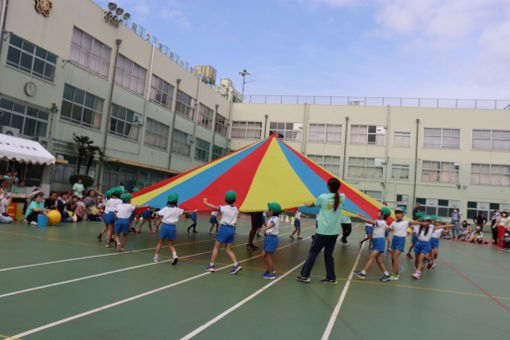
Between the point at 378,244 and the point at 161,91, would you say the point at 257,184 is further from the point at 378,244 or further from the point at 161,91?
the point at 161,91

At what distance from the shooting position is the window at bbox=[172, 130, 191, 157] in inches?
998

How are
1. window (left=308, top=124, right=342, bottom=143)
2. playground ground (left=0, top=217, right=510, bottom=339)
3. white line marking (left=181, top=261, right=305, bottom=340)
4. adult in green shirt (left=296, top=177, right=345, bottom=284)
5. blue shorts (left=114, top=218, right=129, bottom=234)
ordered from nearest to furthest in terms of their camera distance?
white line marking (left=181, top=261, right=305, bottom=340) < playground ground (left=0, top=217, right=510, bottom=339) < adult in green shirt (left=296, top=177, right=345, bottom=284) < blue shorts (left=114, top=218, right=129, bottom=234) < window (left=308, top=124, right=342, bottom=143)

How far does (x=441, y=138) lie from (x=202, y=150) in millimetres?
18164

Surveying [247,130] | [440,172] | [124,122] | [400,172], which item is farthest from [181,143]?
[440,172]

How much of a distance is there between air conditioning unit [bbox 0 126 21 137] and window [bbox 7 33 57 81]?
235 centimetres

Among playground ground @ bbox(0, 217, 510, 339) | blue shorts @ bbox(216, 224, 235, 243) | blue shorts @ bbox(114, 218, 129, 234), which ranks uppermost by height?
blue shorts @ bbox(216, 224, 235, 243)

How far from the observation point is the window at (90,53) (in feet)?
55.6

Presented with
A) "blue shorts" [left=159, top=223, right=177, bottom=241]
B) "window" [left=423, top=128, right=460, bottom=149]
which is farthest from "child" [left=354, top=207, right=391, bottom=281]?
"window" [left=423, top=128, right=460, bottom=149]

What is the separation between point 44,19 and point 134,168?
919cm

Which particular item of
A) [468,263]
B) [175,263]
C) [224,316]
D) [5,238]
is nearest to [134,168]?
[5,238]

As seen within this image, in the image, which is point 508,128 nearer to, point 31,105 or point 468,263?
point 468,263

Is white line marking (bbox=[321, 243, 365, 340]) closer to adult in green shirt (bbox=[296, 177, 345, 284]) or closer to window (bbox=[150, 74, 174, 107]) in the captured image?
adult in green shirt (bbox=[296, 177, 345, 284])

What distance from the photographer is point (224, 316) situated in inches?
166

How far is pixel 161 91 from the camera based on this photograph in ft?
77.1
